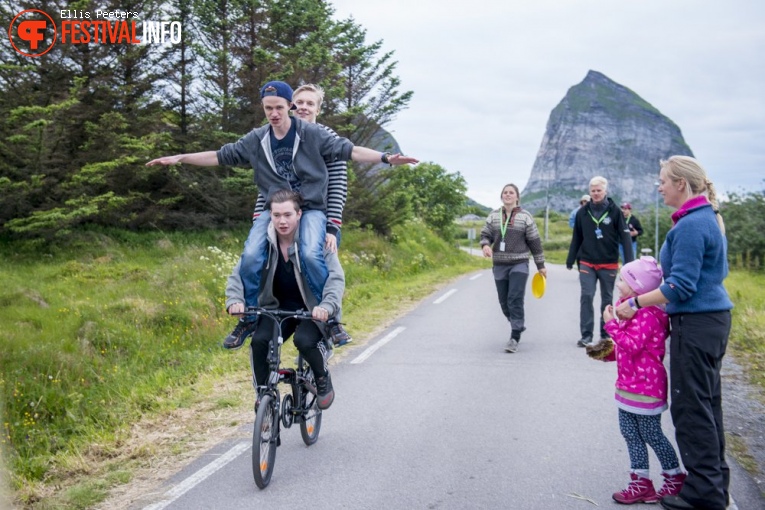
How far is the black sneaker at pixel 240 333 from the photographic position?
15.0 ft

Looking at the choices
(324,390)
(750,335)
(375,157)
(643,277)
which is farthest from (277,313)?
(750,335)

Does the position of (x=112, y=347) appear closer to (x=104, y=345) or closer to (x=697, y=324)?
(x=104, y=345)

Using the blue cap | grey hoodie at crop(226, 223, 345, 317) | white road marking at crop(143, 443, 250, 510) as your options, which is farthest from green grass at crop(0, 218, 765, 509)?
the blue cap

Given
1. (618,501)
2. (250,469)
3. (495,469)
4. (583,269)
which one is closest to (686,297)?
(618,501)

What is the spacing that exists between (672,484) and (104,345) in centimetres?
719

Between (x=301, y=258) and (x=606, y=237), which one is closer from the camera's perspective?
(x=301, y=258)

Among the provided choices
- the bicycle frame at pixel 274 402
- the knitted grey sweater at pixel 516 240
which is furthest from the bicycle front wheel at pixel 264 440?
the knitted grey sweater at pixel 516 240

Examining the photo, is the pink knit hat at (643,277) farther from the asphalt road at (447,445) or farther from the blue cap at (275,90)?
the blue cap at (275,90)

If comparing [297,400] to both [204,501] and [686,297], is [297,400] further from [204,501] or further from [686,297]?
[686,297]

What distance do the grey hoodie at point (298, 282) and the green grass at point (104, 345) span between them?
5.05 ft

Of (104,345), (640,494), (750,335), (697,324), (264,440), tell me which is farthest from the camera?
(750,335)

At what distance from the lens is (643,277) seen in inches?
162

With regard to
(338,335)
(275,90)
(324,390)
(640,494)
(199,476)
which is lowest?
(199,476)

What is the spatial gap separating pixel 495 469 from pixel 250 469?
172cm
